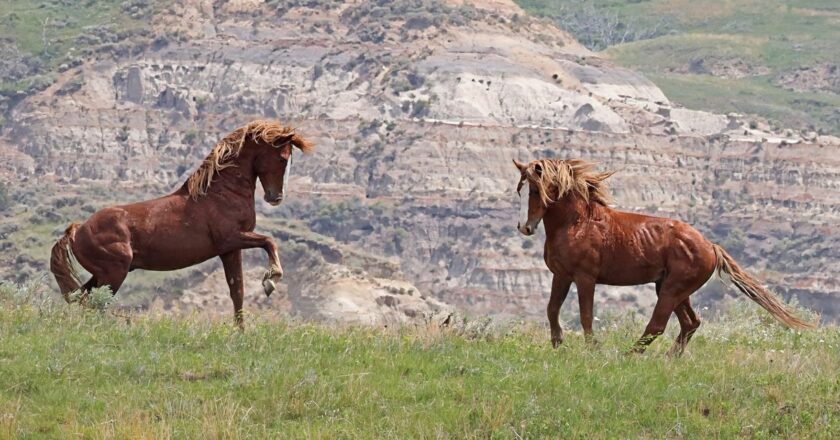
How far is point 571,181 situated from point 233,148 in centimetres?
321

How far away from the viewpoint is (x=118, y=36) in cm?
17912

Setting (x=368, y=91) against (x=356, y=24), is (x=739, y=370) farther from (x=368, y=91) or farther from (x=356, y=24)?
(x=356, y=24)

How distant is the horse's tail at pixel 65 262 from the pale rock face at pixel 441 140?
376 ft

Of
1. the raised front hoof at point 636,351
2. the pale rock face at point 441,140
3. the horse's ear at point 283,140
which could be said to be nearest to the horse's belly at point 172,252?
the horse's ear at point 283,140

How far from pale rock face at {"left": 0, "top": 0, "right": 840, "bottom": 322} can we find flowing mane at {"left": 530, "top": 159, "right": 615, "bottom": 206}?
115m

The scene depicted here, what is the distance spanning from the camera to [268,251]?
16.4 m

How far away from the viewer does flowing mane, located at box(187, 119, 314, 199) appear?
16766 millimetres

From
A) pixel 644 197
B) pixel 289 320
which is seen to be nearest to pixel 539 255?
pixel 644 197

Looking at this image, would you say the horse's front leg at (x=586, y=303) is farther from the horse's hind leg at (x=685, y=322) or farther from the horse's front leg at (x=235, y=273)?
the horse's front leg at (x=235, y=273)

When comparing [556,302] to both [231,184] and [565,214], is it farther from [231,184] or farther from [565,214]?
[231,184]

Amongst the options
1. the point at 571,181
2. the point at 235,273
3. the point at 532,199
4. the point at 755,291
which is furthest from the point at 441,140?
the point at 532,199

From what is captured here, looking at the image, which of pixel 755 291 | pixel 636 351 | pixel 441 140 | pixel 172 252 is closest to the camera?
pixel 636 351

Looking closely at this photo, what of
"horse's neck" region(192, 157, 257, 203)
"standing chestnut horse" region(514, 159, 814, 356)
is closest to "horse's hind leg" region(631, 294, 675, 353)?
"standing chestnut horse" region(514, 159, 814, 356)

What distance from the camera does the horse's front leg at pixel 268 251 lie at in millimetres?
16000
